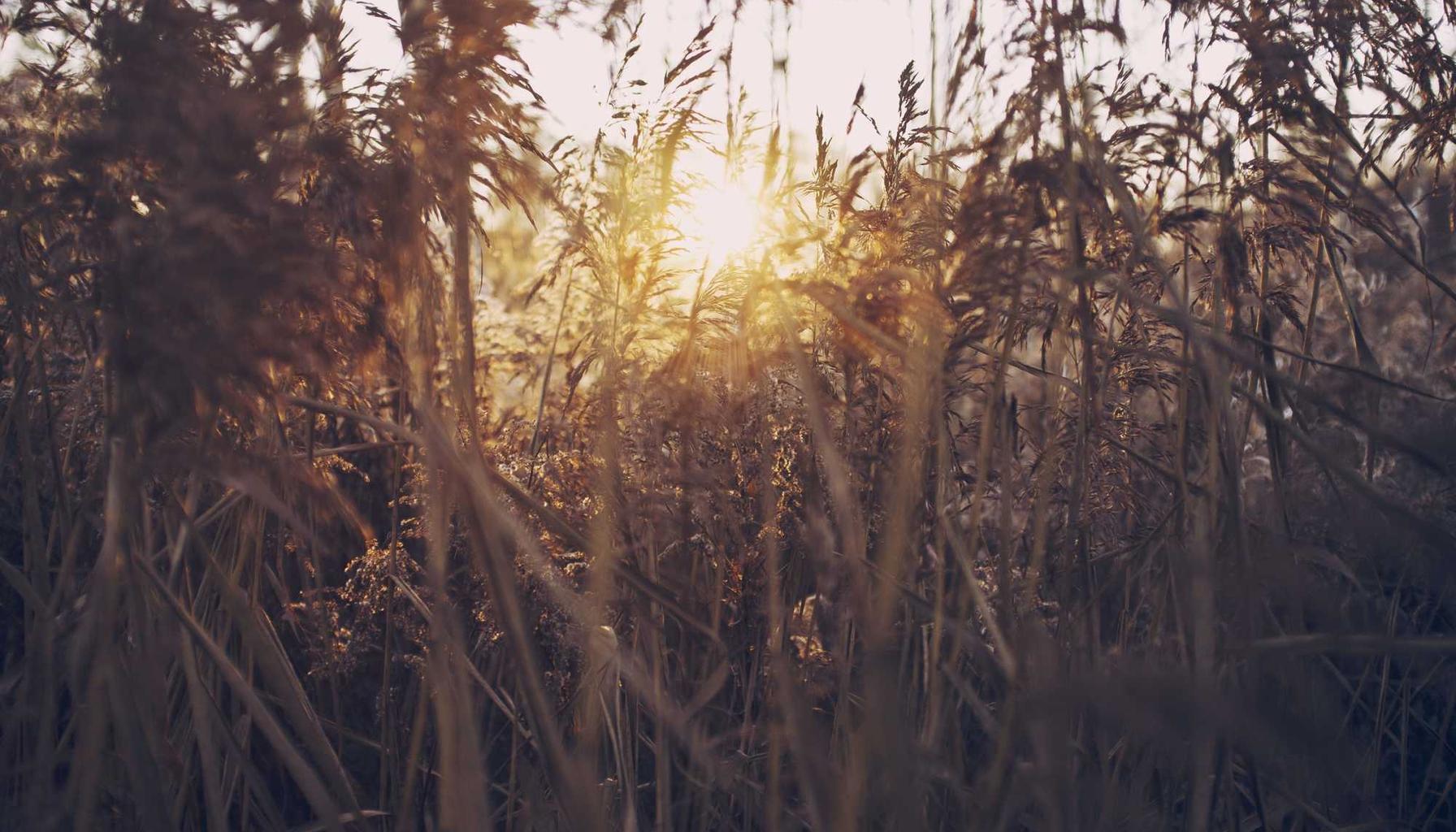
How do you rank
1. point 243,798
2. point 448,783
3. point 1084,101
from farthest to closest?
point 243,798
point 1084,101
point 448,783

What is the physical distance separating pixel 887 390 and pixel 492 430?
31.3 inches

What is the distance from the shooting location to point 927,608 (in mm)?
1235

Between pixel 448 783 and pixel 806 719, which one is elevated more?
pixel 806 719

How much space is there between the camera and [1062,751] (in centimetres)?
87

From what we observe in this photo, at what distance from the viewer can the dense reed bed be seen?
101cm

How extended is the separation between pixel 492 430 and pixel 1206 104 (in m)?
1.40

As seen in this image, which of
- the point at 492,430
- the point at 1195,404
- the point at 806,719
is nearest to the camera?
the point at 806,719

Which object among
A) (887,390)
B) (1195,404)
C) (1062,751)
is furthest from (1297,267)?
(1062,751)

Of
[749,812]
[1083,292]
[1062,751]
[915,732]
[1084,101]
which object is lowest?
[749,812]

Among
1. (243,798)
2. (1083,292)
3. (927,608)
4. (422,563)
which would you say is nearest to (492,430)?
(422,563)

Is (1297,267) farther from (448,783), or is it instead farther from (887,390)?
(448,783)

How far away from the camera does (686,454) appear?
1592mm

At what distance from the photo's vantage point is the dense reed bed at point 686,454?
39.7 inches

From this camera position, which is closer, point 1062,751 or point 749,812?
point 1062,751
